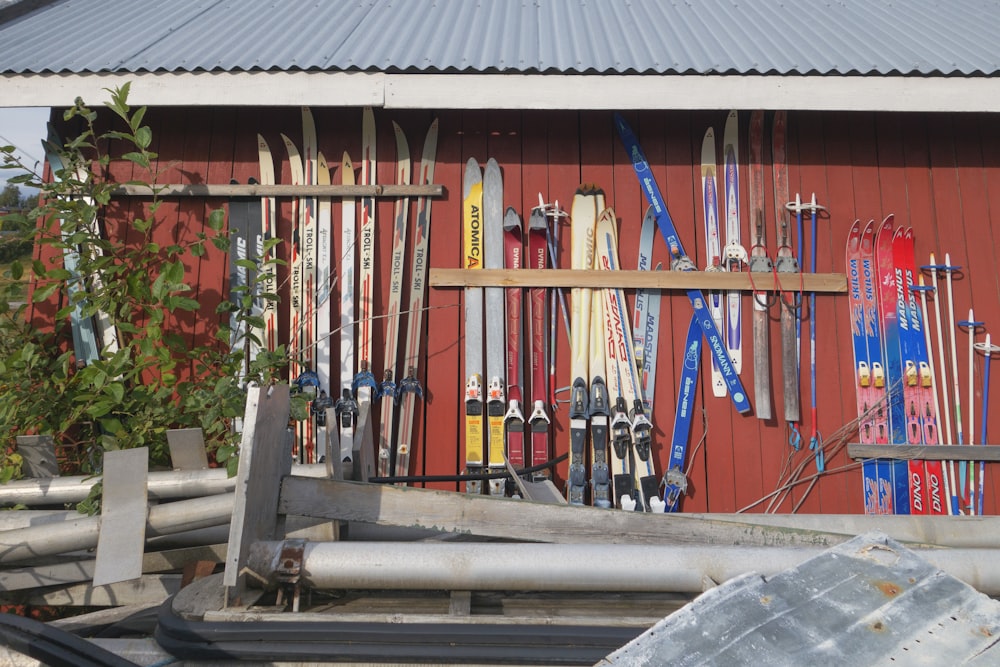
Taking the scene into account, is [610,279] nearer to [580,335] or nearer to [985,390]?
[580,335]

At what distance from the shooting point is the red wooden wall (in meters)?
3.76

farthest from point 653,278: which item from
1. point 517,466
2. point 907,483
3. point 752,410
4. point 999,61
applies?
point 999,61

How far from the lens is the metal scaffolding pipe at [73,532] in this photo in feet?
7.11

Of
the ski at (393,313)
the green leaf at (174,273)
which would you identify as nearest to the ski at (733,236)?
the ski at (393,313)

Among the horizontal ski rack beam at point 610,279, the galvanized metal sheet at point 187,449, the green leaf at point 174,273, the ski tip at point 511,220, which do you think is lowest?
the galvanized metal sheet at point 187,449

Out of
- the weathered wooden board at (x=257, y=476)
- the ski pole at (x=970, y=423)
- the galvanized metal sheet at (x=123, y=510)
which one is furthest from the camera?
the ski pole at (x=970, y=423)

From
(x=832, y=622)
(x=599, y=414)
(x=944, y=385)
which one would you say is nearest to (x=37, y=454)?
(x=599, y=414)

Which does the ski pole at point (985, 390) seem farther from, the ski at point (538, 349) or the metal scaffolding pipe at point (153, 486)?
the metal scaffolding pipe at point (153, 486)

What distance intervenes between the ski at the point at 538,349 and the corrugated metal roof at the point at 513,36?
84 centimetres

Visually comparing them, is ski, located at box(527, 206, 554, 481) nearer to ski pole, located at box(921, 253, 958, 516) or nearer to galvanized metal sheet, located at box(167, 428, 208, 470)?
galvanized metal sheet, located at box(167, 428, 208, 470)

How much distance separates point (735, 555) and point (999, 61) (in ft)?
11.1

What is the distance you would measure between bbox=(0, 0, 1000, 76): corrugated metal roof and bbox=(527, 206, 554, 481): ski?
0.84 metres

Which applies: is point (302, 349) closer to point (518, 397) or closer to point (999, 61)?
point (518, 397)

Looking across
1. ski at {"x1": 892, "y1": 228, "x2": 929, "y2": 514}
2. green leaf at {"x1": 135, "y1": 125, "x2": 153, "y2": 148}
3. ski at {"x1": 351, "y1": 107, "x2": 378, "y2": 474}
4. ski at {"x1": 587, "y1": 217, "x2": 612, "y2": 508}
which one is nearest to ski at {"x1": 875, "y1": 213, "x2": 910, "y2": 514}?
ski at {"x1": 892, "y1": 228, "x2": 929, "y2": 514}
